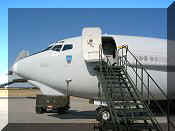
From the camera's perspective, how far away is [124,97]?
1230 centimetres

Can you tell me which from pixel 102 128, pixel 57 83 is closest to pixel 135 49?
pixel 57 83

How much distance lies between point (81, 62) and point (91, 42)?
117cm

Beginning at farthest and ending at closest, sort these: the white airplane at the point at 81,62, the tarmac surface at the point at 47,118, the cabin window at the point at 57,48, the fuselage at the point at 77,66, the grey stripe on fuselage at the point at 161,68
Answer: the cabin window at the point at 57,48 → the grey stripe on fuselage at the point at 161,68 → the fuselage at the point at 77,66 → the white airplane at the point at 81,62 → the tarmac surface at the point at 47,118

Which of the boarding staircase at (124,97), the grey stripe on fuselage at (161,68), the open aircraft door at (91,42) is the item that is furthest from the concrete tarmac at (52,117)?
the grey stripe on fuselage at (161,68)

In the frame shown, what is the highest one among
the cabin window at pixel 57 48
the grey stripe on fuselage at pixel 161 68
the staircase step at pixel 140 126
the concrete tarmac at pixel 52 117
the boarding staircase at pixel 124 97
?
the cabin window at pixel 57 48

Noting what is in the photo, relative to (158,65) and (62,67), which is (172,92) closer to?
(158,65)

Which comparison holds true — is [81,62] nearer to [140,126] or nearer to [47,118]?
[47,118]

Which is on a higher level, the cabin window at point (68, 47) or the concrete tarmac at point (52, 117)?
the cabin window at point (68, 47)

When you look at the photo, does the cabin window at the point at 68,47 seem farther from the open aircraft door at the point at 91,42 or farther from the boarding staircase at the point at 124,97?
the boarding staircase at the point at 124,97

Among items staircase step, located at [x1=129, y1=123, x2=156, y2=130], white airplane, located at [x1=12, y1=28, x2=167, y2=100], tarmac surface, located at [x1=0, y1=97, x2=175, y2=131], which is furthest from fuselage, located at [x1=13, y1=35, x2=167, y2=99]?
staircase step, located at [x1=129, y1=123, x2=156, y2=130]

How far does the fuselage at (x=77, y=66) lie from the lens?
14594mm

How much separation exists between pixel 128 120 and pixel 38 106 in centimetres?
886

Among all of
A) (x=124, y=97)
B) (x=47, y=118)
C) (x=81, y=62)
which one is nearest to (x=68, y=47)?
(x=81, y=62)

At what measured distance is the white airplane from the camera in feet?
47.0
